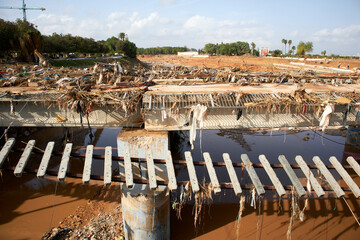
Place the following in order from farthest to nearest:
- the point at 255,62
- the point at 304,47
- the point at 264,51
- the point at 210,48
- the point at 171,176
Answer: the point at 210,48 < the point at 304,47 < the point at 264,51 < the point at 255,62 < the point at 171,176

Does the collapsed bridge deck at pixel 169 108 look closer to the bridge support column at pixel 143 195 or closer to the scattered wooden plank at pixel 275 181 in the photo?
the bridge support column at pixel 143 195

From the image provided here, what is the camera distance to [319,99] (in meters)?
7.11

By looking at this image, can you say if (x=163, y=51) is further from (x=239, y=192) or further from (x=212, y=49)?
(x=239, y=192)

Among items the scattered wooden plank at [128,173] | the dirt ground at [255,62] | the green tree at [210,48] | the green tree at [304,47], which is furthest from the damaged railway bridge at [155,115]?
the green tree at [210,48]

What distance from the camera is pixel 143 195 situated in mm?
7059

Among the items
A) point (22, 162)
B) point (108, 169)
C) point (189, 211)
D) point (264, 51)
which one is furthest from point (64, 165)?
point (264, 51)

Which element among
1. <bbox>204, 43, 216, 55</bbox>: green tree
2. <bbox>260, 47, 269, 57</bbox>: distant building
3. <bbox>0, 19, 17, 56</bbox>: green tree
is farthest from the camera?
<bbox>204, 43, 216, 55</bbox>: green tree

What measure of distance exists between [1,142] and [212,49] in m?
84.3

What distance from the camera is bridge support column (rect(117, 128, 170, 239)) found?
696 cm

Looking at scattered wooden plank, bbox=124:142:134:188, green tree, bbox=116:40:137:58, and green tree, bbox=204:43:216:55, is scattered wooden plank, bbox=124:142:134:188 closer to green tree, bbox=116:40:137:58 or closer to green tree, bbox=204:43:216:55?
green tree, bbox=116:40:137:58

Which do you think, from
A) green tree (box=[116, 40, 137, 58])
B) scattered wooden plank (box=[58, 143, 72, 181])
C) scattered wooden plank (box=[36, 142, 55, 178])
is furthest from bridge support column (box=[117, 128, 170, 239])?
green tree (box=[116, 40, 137, 58])

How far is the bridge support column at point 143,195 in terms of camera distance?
22.8 ft

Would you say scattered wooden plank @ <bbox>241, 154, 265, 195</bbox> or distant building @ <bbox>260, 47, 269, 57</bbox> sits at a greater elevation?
distant building @ <bbox>260, 47, 269, 57</bbox>

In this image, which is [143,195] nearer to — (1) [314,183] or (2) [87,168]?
(2) [87,168]
